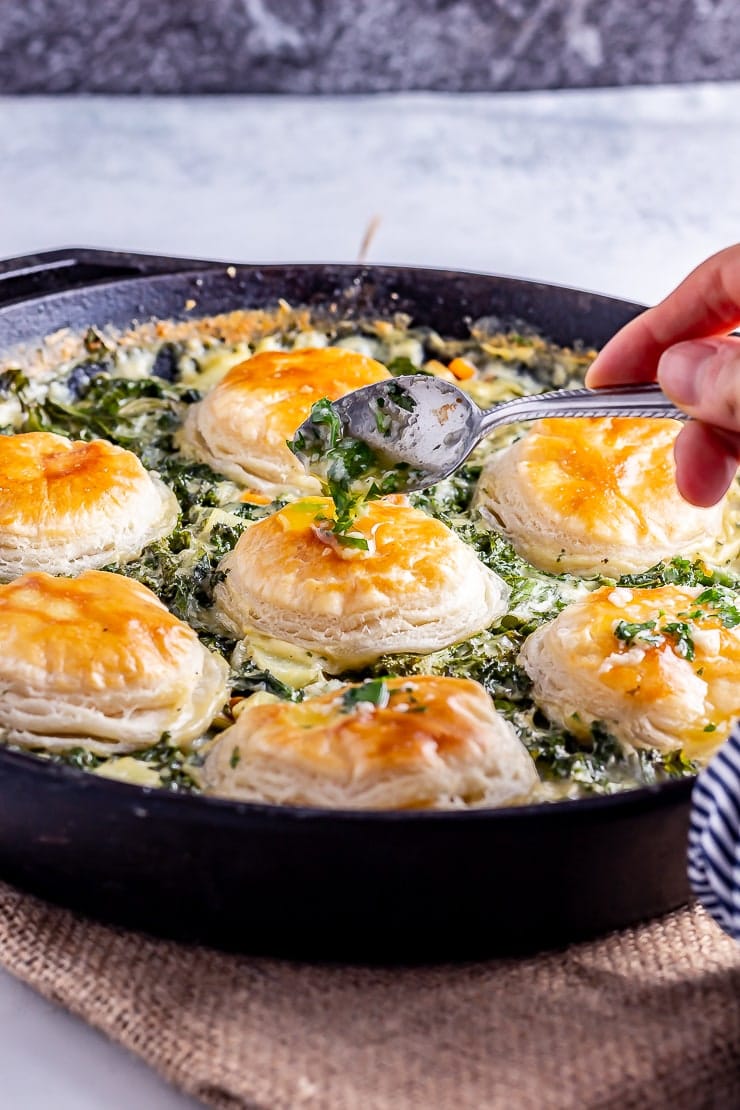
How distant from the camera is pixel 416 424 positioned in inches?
170

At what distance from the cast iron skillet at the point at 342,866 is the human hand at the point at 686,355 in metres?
1.16

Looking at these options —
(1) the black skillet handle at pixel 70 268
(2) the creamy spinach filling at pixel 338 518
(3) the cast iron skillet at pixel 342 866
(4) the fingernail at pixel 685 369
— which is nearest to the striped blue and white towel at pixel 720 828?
(3) the cast iron skillet at pixel 342 866

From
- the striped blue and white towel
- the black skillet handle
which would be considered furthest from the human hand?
the black skillet handle

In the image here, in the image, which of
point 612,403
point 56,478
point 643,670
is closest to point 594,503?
point 612,403

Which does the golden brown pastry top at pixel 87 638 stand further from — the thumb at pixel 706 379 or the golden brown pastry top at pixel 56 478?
the thumb at pixel 706 379

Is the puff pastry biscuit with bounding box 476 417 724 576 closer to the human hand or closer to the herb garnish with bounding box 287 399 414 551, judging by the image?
the human hand

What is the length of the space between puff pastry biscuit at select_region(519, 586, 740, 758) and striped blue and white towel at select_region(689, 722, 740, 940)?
1.63ft

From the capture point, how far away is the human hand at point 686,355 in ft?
11.9

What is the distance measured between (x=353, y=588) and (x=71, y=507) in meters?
0.98

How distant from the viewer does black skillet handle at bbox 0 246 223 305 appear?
18.4 ft

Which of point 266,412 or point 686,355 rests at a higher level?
point 686,355

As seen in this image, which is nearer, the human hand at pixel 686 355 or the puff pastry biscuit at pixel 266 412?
the human hand at pixel 686 355

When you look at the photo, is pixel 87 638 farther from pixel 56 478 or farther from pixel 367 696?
pixel 56 478

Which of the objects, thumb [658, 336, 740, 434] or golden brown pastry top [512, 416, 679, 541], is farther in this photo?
golden brown pastry top [512, 416, 679, 541]
